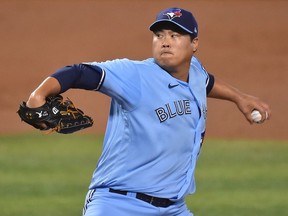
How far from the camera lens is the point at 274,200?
884cm

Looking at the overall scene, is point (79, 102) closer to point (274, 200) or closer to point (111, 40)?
point (111, 40)

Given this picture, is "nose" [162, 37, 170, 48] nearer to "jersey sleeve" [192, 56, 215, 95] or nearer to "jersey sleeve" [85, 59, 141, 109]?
"jersey sleeve" [85, 59, 141, 109]

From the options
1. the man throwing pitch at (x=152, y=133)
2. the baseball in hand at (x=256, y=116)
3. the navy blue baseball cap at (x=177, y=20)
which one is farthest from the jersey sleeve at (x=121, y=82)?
the baseball in hand at (x=256, y=116)

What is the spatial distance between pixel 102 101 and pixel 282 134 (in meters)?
2.90

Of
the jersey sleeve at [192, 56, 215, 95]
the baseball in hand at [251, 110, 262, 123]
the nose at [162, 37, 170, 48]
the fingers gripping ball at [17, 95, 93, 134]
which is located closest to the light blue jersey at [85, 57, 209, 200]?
the nose at [162, 37, 170, 48]

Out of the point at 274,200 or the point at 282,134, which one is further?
the point at 282,134

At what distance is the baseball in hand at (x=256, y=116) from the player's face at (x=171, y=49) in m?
0.73

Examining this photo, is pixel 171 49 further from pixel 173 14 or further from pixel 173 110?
pixel 173 110

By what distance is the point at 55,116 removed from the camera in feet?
13.9

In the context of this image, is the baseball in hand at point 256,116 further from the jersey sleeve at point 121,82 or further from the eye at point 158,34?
the jersey sleeve at point 121,82

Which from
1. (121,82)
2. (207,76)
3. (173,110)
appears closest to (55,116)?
(121,82)

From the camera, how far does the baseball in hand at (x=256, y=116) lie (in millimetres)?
5551

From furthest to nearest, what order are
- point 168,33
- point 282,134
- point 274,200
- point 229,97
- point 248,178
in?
point 282,134
point 248,178
point 274,200
point 229,97
point 168,33

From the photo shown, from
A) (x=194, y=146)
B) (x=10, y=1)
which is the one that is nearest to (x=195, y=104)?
(x=194, y=146)
